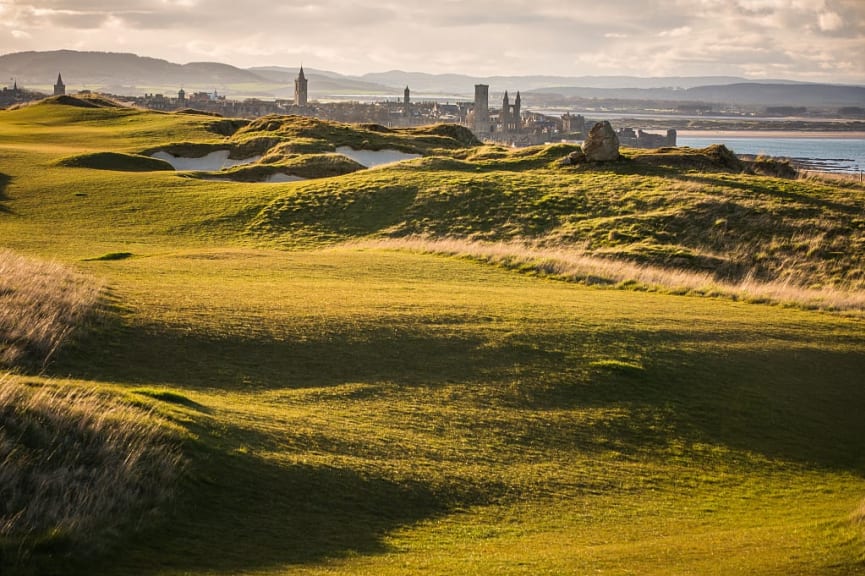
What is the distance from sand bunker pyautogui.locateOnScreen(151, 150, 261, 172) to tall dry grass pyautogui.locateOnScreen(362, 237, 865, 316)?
883 inches

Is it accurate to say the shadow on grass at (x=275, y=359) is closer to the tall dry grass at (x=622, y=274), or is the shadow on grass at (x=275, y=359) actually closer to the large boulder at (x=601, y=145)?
the tall dry grass at (x=622, y=274)

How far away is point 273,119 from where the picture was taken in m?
64.3

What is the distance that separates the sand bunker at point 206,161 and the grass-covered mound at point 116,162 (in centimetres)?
310

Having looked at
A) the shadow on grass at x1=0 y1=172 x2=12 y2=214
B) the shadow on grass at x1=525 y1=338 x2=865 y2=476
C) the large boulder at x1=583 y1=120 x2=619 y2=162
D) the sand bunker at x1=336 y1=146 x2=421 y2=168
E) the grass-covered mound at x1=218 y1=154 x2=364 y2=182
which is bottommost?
the shadow on grass at x1=525 y1=338 x2=865 y2=476

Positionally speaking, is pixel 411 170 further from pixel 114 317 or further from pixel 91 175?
pixel 114 317

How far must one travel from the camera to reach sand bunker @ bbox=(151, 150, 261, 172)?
52.3 meters

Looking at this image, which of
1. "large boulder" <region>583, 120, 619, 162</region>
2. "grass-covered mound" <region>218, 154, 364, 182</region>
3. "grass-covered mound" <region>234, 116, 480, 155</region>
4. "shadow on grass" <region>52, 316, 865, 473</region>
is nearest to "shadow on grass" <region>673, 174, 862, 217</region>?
"large boulder" <region>583, 120, 619, 162</region>

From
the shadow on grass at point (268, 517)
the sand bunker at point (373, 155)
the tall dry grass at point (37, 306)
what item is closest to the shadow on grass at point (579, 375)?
the tall dry grass at point (37, 306)

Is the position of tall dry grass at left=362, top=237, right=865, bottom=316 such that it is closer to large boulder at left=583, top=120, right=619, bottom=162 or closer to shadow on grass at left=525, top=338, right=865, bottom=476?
shadow on grass at left=525, top=338, right=865, bottom=476

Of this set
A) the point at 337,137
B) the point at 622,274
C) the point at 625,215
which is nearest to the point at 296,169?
the point at 337,137

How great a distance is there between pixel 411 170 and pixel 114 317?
29.8 m

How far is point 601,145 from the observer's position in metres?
44.7

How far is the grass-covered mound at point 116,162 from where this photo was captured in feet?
143

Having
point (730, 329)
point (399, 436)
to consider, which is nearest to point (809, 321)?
point (730, 329)
